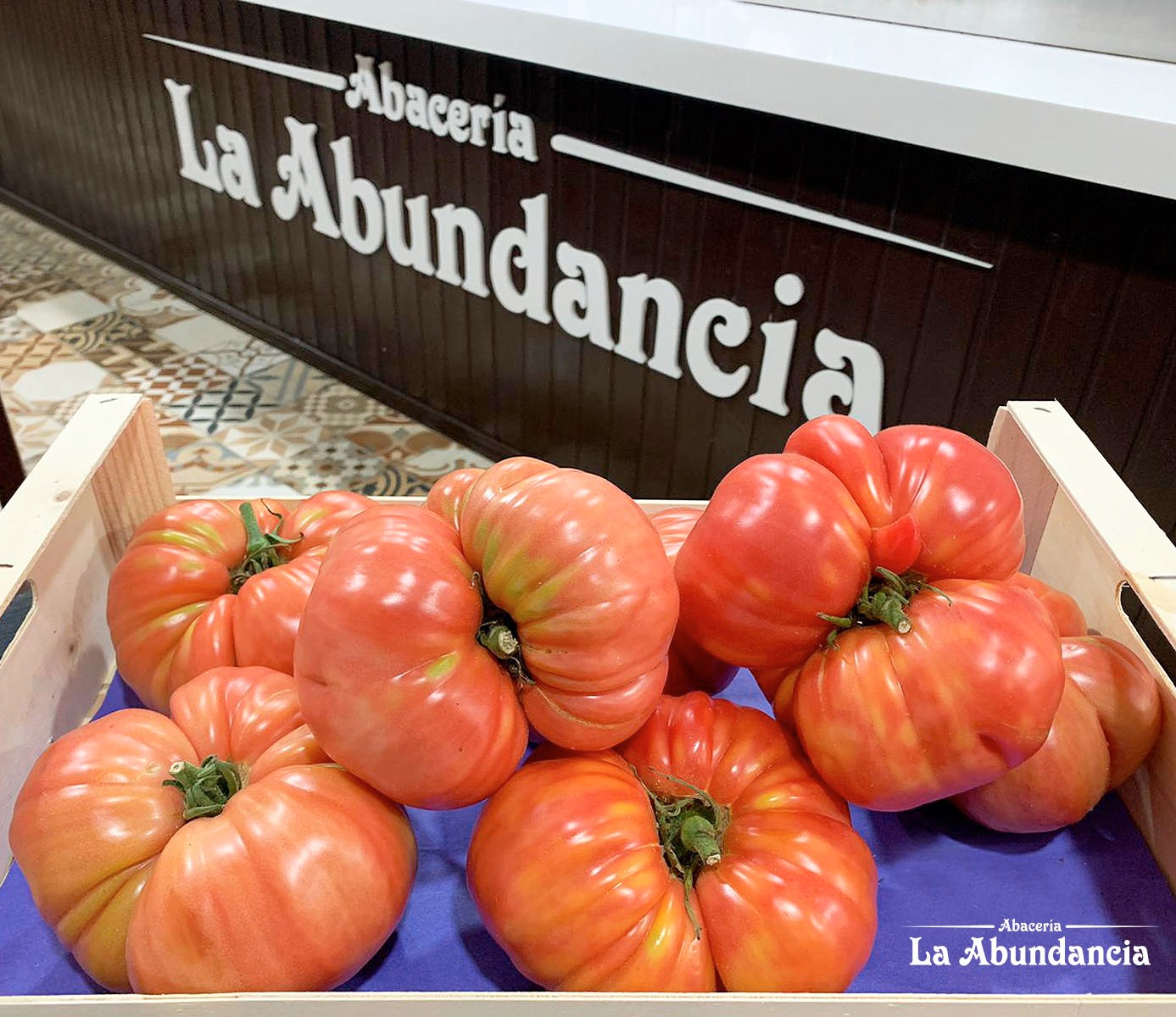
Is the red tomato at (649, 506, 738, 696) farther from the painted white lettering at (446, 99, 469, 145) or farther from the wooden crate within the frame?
the painted white lettering at (446, 99, 469, 145)

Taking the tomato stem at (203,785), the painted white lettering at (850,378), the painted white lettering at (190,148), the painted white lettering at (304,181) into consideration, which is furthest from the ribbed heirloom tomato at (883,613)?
the painted white lettering at (190,148)

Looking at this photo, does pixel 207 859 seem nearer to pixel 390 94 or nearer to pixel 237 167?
pixel 390 94

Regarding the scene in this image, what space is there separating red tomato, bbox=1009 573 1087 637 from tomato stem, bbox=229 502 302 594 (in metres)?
0.77

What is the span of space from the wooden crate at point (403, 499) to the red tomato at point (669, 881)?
5 cm

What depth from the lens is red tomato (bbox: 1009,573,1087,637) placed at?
956 millimetres

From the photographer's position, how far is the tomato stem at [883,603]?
2.44ft

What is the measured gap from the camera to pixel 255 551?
1.06m

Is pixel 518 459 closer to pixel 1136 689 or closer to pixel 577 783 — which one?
pixel 577 783

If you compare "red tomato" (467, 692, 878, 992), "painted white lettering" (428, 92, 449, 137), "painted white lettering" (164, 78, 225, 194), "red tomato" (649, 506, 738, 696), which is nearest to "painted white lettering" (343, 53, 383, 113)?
"painted white lettering" (428, 92, 449, 137)

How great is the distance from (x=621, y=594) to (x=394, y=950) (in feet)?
1.18

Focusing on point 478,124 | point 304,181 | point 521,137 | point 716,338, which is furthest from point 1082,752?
point 304,181

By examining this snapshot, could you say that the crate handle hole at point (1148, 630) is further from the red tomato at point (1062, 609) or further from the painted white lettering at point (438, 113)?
the painted white lettering at point (438, 113)

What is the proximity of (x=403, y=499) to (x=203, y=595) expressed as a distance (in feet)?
Result: 0.76

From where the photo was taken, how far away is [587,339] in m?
2.30
